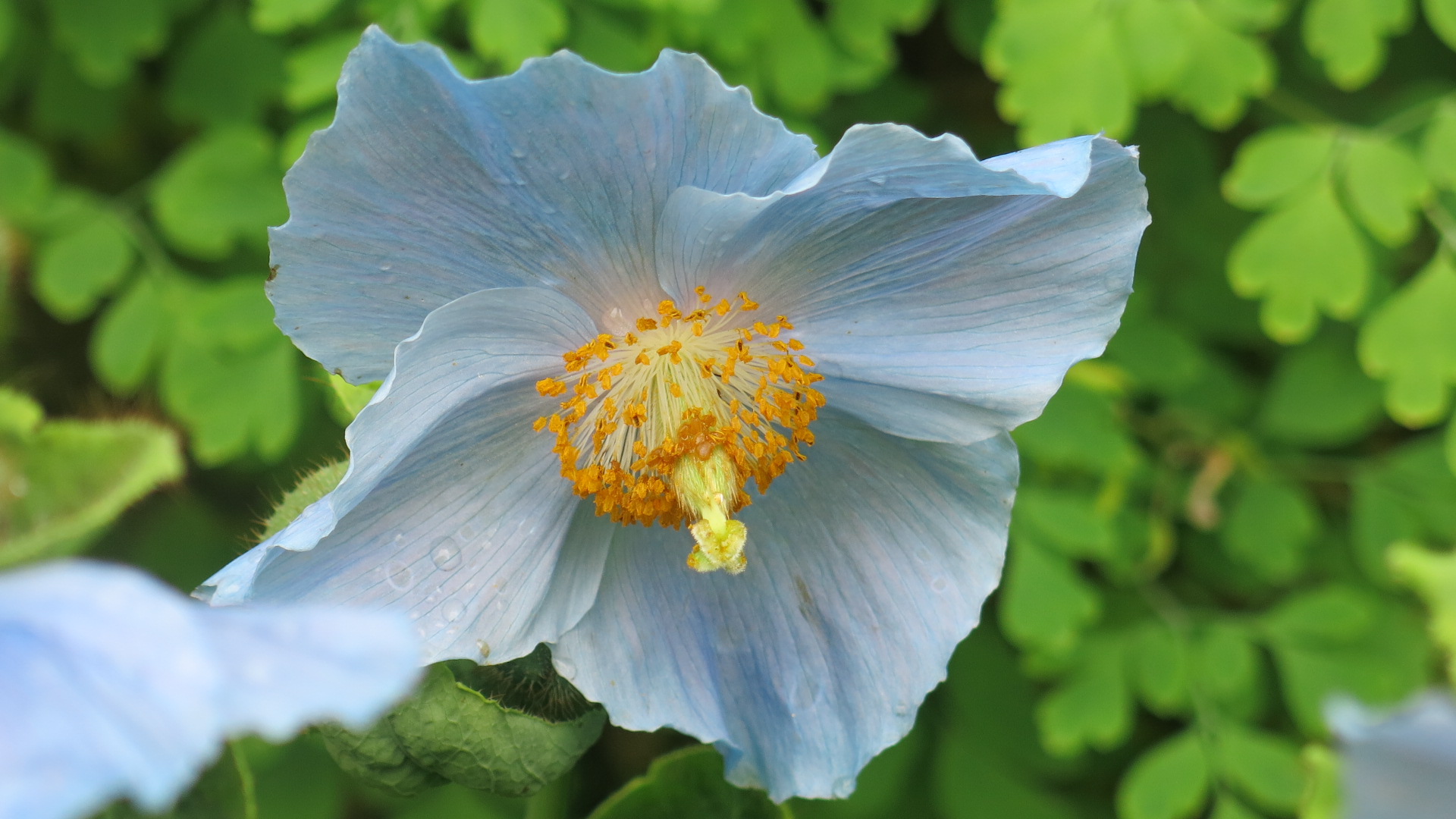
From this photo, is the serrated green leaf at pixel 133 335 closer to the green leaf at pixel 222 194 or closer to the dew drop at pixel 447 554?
the green leaf at pixel 222 194

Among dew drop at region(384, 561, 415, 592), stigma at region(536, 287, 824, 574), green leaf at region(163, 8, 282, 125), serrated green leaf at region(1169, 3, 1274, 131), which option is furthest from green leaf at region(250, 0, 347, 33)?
serrated green leaf at region(1169, 3, 1274, 131)

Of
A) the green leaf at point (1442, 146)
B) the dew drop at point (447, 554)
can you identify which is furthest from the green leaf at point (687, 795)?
the green leaf at point (1442, 146)

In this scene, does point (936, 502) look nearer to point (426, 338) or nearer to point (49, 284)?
point (426, 338)

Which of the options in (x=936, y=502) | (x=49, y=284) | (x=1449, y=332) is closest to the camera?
(x=936, y=502)

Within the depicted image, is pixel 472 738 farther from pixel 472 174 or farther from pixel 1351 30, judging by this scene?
pixel 1351 30

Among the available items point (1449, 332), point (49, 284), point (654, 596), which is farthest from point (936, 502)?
point (49, 284)

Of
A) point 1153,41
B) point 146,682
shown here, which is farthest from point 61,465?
point 1153,41
